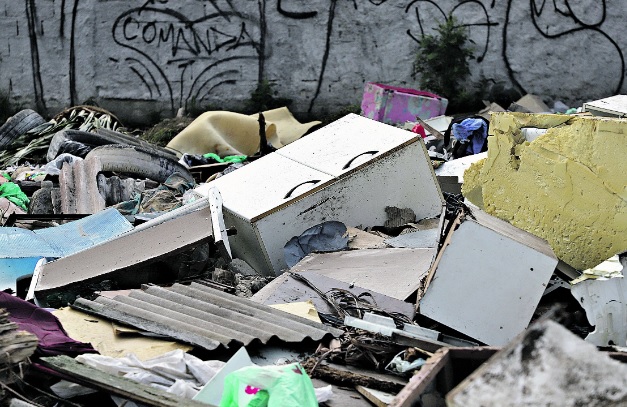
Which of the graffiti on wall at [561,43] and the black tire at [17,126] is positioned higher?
the graffiti on wall at [561,43]

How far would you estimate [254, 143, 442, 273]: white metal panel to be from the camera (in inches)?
221

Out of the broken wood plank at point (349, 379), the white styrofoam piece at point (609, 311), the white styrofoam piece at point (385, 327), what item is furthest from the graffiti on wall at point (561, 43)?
the broken wood plank at point (349, 379)

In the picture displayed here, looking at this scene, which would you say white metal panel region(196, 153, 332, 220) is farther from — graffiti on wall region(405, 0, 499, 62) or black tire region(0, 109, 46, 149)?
graffiti on wall region(405, 0, 499, 62)

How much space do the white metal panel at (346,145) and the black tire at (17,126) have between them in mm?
4058

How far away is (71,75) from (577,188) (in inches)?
310

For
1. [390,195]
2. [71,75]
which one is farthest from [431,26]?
[390,195]

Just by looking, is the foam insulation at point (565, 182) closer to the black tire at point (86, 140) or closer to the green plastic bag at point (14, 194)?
the green plastic bag at point (14, 194)

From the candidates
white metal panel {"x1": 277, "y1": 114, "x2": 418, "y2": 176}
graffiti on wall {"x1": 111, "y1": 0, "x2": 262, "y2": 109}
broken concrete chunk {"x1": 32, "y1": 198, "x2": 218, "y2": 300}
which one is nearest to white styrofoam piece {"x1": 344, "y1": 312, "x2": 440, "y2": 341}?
broken concrete chunk {"x1": 32, "y1": 198, "x2": 218, "y2": 300}

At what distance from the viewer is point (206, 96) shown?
36.3 feet

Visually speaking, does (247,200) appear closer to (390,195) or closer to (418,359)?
(390,195)

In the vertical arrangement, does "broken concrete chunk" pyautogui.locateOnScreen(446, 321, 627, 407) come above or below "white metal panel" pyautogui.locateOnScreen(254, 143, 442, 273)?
above

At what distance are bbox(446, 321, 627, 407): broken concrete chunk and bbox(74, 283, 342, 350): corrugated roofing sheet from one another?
1757 mm

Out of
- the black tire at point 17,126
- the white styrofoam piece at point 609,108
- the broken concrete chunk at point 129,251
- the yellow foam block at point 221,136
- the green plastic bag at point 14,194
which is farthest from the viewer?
the black tire at point 17,126

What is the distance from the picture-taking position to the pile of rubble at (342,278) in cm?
328
